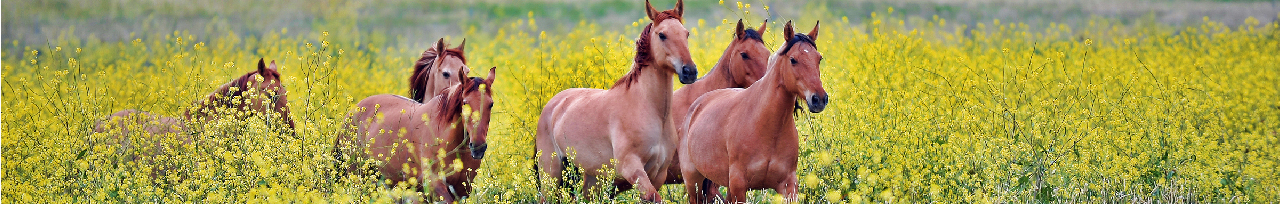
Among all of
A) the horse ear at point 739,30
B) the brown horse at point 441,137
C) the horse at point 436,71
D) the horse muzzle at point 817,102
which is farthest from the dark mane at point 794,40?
the horse at point 436,71

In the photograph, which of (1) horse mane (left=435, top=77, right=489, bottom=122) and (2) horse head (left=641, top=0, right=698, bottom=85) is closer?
(2) horse head (left=641, top=0, right=698, bottom=85)

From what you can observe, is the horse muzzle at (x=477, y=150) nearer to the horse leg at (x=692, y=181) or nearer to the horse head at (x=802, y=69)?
the horse leg at (x=692, y=181)

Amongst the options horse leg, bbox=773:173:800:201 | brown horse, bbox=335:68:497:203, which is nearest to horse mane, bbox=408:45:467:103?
brown horse, bbox=335:68:497:203

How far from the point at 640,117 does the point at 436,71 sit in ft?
8.29

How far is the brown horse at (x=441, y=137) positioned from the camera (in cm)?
548

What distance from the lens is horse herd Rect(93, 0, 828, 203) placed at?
5.04 meters

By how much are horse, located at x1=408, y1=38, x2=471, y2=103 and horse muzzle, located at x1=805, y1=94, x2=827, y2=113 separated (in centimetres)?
321

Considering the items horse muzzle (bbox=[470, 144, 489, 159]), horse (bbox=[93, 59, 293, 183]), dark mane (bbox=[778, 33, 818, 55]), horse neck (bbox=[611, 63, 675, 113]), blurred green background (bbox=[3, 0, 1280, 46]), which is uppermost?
blurred green background (bbox=[3, 0, 1280, 46])

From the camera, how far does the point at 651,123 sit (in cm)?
561

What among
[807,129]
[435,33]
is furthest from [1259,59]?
[435,33]

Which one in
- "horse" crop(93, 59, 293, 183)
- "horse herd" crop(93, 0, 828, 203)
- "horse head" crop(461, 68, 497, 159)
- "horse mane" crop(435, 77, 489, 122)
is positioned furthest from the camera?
"horse mane" crop(435, 77, 489, 122)

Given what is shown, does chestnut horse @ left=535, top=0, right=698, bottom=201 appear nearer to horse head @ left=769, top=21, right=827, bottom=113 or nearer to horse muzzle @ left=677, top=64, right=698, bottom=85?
horse muzzle @ left=677, top=64, right=698, bottom=85

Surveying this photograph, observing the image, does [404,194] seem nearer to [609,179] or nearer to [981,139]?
[609,179]

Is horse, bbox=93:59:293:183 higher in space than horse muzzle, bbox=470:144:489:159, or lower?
higher
